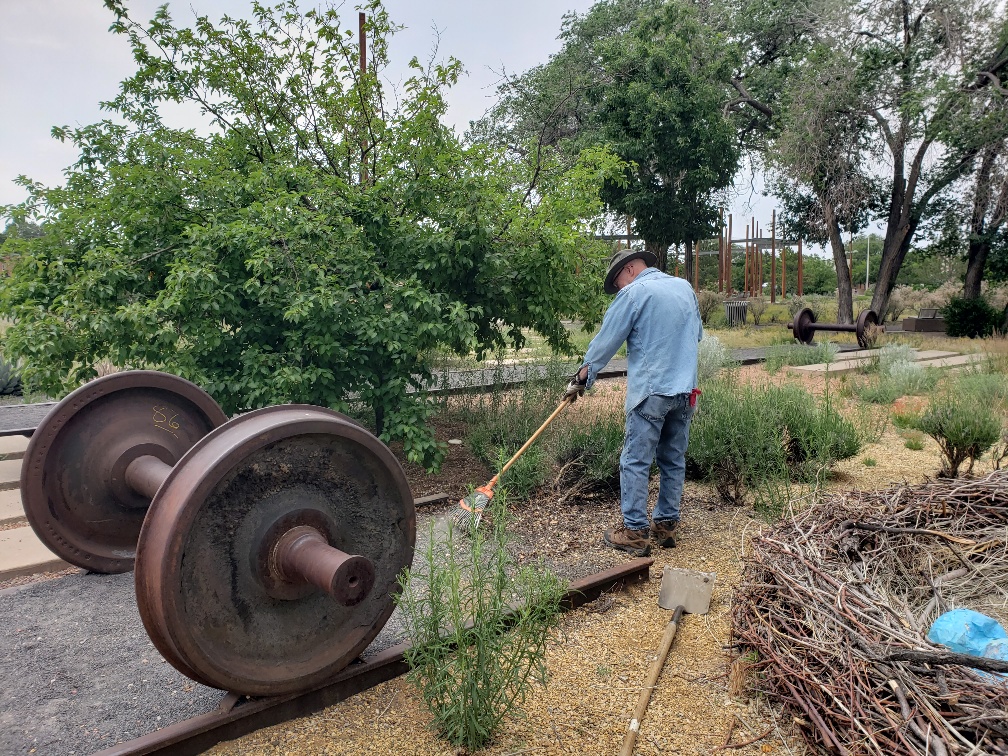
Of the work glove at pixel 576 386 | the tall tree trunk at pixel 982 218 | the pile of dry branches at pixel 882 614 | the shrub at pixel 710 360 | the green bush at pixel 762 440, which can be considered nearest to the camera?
the pile of dry branches at pixel 882 614

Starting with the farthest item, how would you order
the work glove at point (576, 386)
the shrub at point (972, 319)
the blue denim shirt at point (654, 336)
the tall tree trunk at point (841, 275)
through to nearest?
the tall tree trunk at point (841, 275) < the shrub at point (972, 319) < the work glove at point (576, 386) < the blue denim shirt at point (654, 336)

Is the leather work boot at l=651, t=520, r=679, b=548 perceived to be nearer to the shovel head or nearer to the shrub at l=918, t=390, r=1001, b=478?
the shovel head

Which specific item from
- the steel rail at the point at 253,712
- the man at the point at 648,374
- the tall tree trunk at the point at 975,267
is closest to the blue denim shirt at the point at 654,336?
the man at the point at 648,374

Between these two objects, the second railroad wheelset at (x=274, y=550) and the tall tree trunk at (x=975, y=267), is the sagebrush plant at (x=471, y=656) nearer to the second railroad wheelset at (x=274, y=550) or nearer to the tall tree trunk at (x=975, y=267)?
the second railroad wheelset at (x=274, y=550)

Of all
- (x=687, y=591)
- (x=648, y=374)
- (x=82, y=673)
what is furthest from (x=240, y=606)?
(x=648, y=374)

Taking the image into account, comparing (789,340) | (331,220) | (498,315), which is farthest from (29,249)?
(789,340)

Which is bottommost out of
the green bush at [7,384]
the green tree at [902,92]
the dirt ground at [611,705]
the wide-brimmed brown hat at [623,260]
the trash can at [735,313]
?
the dirt ground at [611,705]

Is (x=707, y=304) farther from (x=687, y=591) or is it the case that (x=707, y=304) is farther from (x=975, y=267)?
(x=687, y=591)

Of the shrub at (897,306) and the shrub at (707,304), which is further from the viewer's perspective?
the shrub at (897,306)

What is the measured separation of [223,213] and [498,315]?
227 centimetres

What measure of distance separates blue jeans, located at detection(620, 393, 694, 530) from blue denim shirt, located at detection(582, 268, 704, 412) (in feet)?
0.29

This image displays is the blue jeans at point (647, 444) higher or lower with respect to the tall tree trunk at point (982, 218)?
lower

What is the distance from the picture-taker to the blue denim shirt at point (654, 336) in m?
4.57

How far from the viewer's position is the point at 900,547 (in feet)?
11.2
